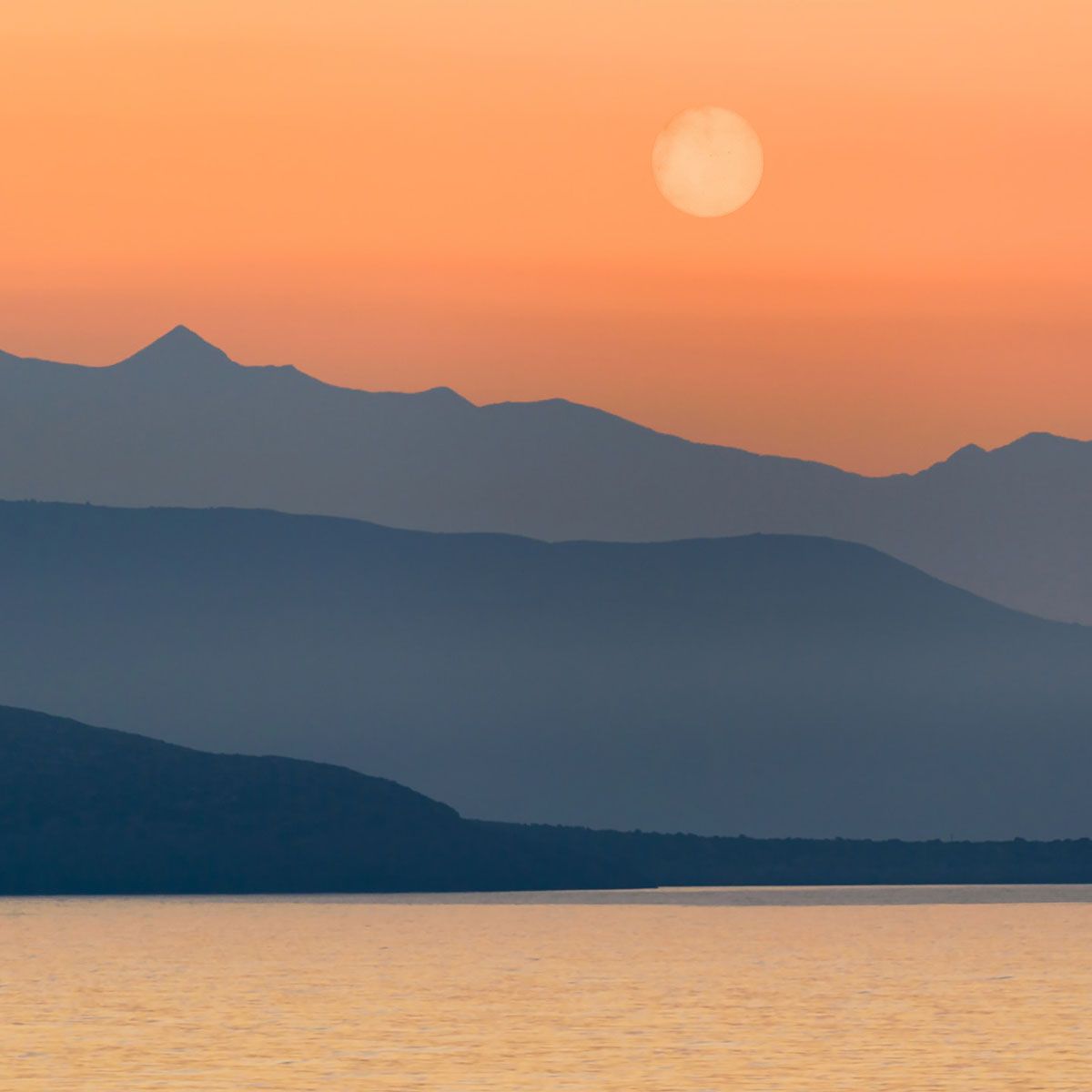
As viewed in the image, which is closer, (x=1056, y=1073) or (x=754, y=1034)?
(x=1056, y=1073)

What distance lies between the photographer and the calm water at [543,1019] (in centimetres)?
8156

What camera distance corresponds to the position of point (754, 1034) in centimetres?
9844

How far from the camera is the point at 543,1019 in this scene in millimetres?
106000

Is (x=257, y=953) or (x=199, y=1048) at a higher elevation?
(x=257, y=953)

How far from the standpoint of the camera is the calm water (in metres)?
81.6

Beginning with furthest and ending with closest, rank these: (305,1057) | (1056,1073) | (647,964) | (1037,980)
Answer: (647,964)
(1037,980)
(305,1057)
(1056,1073)

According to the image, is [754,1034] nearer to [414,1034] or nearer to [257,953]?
[414,1034]

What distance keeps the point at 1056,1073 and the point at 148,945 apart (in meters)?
110

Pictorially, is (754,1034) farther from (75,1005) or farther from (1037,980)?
(1037,980)

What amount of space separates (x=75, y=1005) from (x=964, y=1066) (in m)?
44.1

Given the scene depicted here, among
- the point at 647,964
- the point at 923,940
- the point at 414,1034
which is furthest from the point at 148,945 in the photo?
the point at 414,1034

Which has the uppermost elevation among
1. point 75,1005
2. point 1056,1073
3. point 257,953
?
point 257,953

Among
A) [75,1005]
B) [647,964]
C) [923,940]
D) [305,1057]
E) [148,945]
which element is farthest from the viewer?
[923,940]

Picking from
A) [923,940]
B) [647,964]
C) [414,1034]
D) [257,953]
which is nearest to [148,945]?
[257,953]
